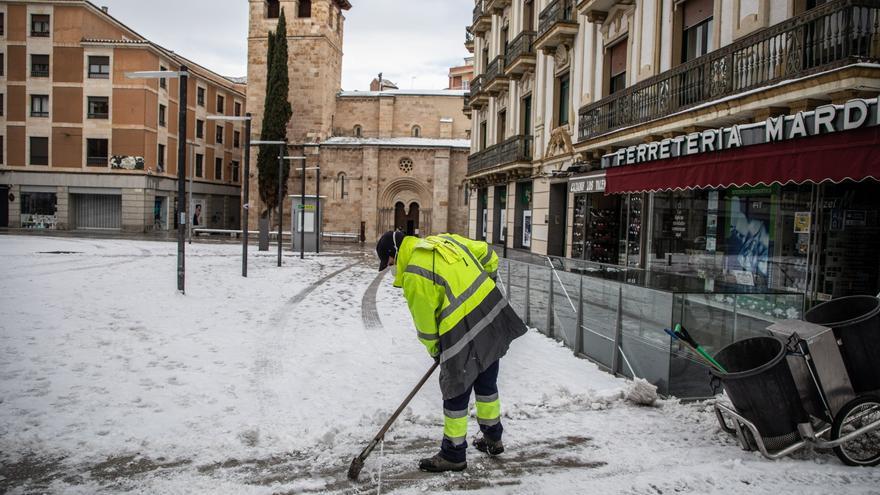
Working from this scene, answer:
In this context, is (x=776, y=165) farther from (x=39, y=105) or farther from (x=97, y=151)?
(x=39, y=105)

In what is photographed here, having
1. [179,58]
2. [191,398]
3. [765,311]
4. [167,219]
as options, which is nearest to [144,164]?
[167,219]

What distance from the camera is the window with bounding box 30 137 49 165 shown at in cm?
3753

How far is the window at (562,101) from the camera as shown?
16234 millimetres

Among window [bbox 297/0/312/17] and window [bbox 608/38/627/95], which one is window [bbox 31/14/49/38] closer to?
window [bbox 297/0/312/17]

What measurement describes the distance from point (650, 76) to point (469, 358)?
30.7ft

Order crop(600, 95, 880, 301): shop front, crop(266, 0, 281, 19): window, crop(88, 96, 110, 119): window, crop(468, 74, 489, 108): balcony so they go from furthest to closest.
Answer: crop(266, 0, 281, 19): window
crop(88, 96, 110, 119): window
crop(468, 74, 489, 108): balcony
crop(600, 95, 880, 301): shop front

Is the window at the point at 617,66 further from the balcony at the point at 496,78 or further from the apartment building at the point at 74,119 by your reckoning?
the apartment building at the point at 74,119

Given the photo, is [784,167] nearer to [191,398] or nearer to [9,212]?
[191,398]

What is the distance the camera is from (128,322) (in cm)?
859

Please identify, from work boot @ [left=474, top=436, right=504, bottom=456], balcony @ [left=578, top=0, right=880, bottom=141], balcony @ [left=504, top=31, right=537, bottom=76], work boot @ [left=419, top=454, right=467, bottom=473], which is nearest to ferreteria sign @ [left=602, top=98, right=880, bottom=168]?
balcony @ [left=578, top=0, right=880, bottom=141]

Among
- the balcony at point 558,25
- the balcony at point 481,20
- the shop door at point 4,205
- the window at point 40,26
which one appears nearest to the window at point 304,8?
the window at point 40,26

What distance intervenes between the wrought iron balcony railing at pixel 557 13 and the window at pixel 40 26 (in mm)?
34056

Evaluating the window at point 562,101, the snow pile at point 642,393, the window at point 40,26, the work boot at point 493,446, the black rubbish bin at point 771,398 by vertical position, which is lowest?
the work boot at point 493,446

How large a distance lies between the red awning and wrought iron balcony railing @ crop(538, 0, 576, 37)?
6.02 metres
